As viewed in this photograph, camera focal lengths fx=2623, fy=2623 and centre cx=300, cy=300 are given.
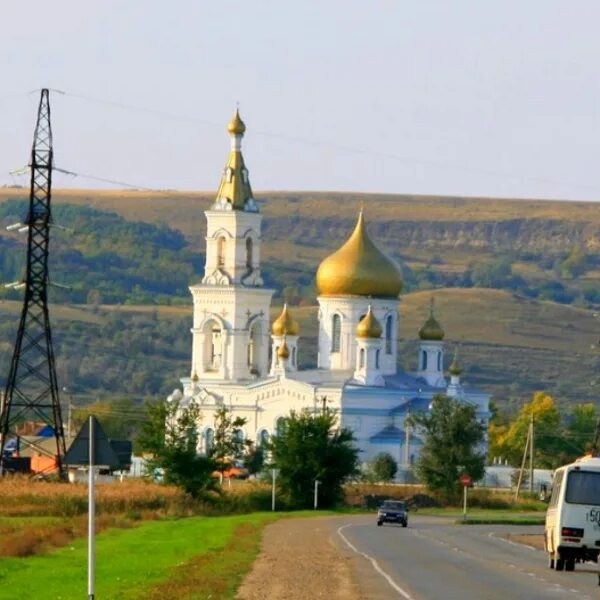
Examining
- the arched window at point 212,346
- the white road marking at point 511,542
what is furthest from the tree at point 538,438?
the white road marking at point 511,542

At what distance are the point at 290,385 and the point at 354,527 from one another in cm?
6181

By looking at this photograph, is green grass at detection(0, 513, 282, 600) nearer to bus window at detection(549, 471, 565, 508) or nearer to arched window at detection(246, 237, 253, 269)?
bus window at detection(549, 471, 565, 508)

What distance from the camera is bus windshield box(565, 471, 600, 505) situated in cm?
4306

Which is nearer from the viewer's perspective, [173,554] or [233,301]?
[173,554]

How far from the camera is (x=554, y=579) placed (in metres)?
40.6

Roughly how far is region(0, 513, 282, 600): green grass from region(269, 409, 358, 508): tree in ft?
109

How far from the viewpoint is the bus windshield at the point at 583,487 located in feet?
141

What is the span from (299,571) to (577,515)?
462cm

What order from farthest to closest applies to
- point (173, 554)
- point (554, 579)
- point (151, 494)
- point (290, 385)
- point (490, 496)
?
point (290, 385) → point (490, 496) → point (151, 494) → point (173, 554) → point (554, 579)

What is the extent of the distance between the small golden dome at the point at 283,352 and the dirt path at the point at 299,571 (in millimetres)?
72743

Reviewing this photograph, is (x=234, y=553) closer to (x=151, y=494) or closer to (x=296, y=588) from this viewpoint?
(x=296, y=588)

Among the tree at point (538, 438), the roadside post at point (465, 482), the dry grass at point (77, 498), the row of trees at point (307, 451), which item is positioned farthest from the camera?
the tree at point (538, 438)

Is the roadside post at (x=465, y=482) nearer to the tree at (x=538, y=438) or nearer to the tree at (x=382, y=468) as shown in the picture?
the tree at (x=382, y=468)

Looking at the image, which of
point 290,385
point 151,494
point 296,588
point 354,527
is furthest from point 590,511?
point 290,385
